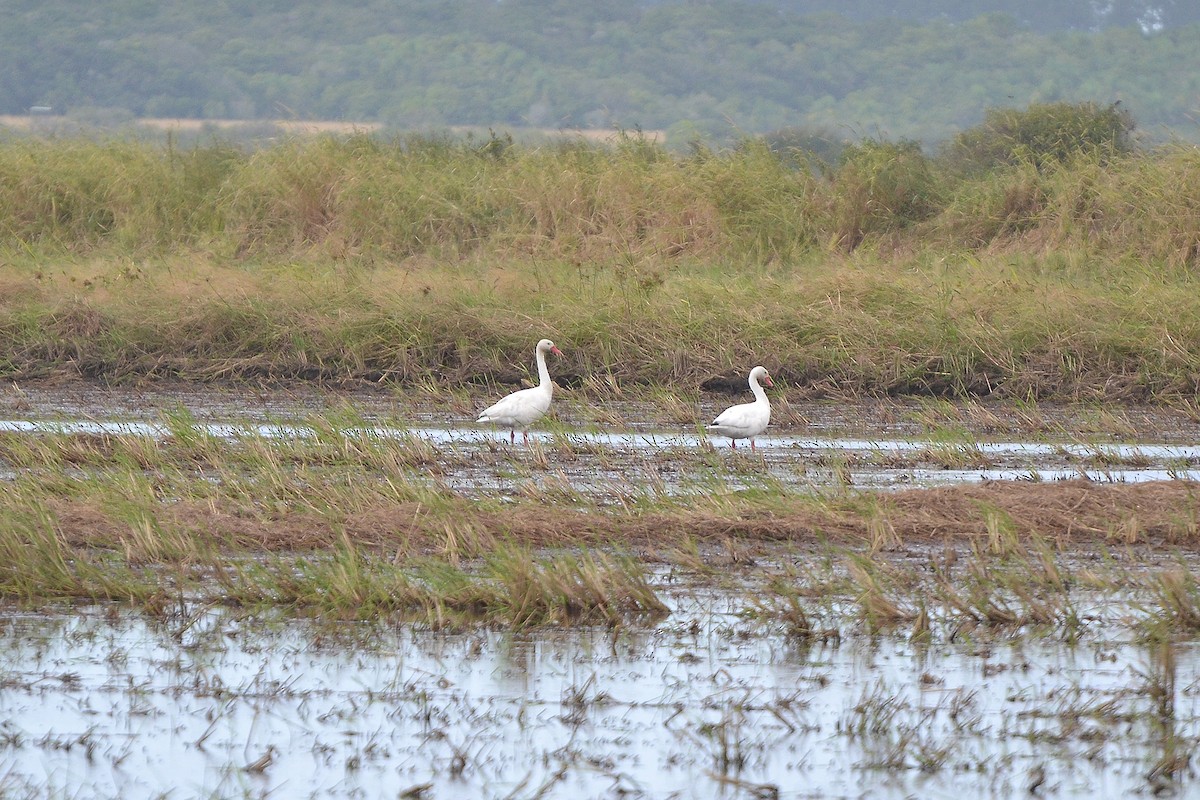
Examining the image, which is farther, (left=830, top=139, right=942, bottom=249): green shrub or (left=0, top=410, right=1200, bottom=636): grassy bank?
(left=830, top=139, right=942, bottom=249): green shrub

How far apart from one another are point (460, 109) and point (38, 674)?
45242 millimetres

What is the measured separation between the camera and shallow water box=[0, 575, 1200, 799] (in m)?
5.00

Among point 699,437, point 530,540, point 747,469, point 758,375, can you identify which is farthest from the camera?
point 758,375

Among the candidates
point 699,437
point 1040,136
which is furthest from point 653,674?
point 1040,136

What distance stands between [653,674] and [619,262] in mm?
11751

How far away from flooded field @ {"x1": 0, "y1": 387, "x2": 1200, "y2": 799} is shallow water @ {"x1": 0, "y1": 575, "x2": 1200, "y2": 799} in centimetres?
1

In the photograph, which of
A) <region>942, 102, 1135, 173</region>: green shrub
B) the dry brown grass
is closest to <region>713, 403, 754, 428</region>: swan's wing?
the dry brown grass

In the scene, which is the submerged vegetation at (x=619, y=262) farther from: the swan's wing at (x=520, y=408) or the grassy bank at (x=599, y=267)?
the swan's wing at (x=520, y=408)

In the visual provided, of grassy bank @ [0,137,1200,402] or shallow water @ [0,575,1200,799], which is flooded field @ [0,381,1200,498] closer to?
grassy bank @ [0,137,1200,402]

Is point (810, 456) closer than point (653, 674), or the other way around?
point (653, 674)

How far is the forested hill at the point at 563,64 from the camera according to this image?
47.7 m

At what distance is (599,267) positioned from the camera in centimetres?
1697

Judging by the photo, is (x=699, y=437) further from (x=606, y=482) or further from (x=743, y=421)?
(x=606, y=482)

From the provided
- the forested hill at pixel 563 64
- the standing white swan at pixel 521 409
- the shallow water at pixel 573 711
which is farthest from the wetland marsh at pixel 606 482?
the forested hill at pixel 563 64
